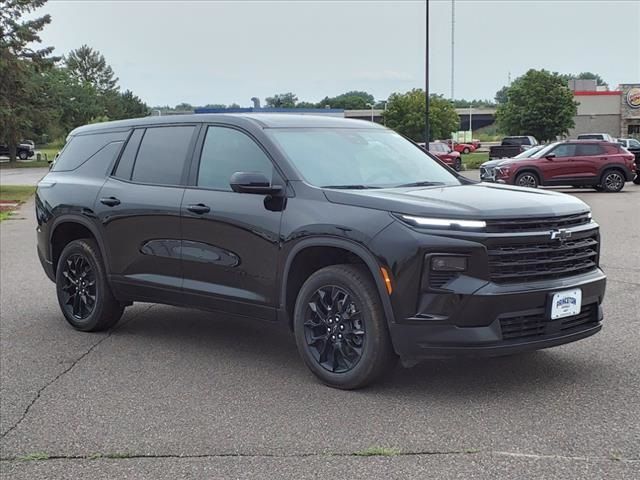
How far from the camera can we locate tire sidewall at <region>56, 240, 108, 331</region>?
6852 mm

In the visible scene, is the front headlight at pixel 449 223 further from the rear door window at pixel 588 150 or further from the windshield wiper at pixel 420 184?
the rear door window at pixel 588 150

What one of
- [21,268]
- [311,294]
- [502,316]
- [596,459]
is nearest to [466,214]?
[502,316]

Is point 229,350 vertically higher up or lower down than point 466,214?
lower down

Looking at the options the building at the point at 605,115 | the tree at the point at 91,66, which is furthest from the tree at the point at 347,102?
the building at the point at 605,115

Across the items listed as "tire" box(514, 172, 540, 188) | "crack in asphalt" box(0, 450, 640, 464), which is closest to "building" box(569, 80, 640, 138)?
"tire" box(514, 172, 540, 188)

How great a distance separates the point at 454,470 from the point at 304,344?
1.71 metres

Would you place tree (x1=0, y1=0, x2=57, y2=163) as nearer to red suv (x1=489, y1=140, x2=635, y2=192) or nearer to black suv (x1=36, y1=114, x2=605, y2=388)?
red suv (x1=489, y1=140, x2=635, y2=192)

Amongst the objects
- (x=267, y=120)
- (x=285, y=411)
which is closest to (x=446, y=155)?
(x=267, y=120)

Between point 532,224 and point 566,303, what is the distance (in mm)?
555

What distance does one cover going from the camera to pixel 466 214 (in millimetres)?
4680

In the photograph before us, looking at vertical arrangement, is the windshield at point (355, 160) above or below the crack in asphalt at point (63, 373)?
above

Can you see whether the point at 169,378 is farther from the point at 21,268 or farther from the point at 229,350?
the point at 21,268

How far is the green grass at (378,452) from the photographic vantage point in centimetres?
402

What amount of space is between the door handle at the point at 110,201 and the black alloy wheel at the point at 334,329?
231cm
